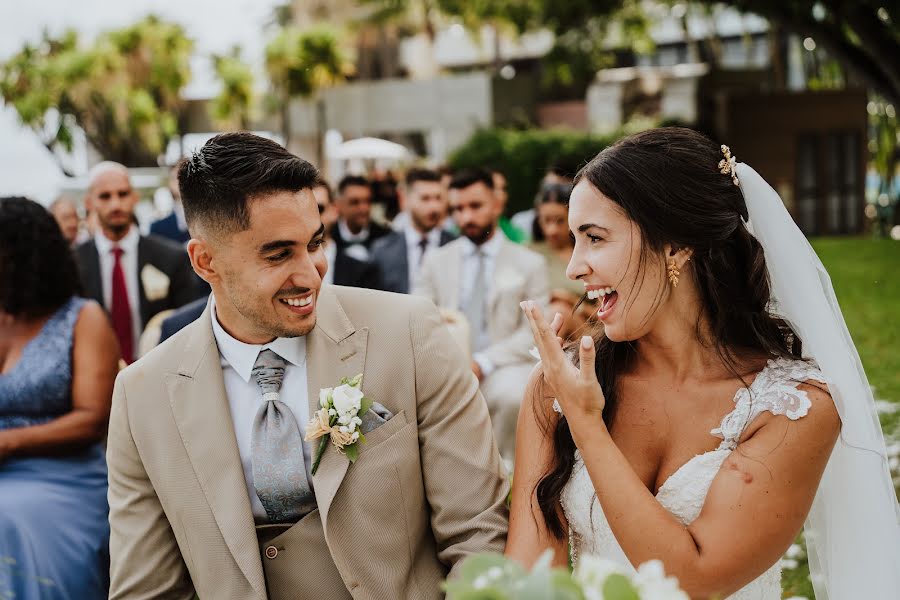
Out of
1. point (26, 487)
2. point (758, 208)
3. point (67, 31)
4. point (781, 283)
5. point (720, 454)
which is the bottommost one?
point (26, 487)

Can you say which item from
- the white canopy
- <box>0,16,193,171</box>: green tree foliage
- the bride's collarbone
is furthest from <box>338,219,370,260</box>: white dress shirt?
<box>0,16,193,171</box>: green tree foliage

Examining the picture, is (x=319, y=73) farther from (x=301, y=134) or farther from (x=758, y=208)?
(x=758, y=208)

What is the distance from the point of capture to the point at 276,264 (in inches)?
104

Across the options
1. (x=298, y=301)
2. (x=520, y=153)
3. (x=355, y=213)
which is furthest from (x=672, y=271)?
(x=520, y=153)

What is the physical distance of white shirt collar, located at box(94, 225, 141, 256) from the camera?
6.34 metres

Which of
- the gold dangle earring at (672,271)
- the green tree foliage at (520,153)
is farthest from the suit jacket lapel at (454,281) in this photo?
the green tree foliage at (520,153)

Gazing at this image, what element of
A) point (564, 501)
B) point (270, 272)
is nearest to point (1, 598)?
point (270, 272)

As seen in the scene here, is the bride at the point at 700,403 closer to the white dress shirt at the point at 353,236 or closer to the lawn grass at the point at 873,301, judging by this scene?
the lawn grass at the point at 873,301

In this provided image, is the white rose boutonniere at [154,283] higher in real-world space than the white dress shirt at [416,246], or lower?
higher

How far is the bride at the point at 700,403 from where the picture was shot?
2.42 meters

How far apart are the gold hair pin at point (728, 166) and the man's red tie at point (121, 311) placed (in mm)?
4459

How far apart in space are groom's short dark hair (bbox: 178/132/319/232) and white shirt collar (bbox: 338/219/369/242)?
662 cm

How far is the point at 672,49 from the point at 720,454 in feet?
138

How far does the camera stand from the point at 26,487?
3.70 meters
